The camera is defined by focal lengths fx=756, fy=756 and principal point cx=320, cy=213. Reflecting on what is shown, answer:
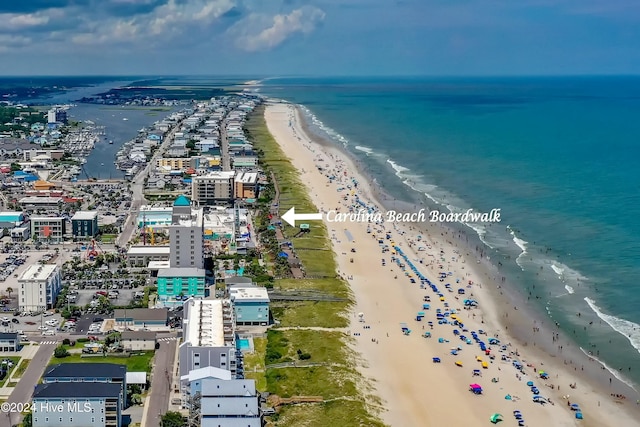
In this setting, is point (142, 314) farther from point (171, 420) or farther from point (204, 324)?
point (171, 420)

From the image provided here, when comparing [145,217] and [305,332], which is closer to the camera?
[305,332]

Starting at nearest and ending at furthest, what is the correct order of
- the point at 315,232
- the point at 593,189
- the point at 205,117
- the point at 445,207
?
the point at 315,232 → the point at 445,207 → the point at 593,189 → the point at 205,117

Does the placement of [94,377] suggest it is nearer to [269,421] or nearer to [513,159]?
[269,421]

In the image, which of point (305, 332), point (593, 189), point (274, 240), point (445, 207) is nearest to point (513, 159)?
point (593, 189)

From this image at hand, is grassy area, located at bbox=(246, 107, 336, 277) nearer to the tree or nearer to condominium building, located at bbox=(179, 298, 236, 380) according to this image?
condominium building, located at bbox=(179, 298, 236, 380)

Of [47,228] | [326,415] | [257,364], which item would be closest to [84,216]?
[47,228]

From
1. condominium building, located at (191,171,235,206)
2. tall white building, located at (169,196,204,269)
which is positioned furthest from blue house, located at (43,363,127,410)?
condominium building, located at (191,171,235,206)

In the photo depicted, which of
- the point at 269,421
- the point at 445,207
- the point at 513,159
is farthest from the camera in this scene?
the point at 513,159
